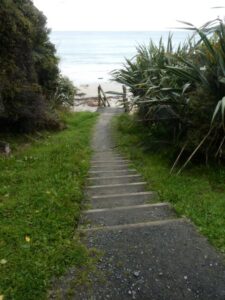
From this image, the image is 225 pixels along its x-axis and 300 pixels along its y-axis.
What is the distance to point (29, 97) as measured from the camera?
880 cm

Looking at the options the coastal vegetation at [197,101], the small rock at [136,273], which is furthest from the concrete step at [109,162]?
the small rock at [136,273]

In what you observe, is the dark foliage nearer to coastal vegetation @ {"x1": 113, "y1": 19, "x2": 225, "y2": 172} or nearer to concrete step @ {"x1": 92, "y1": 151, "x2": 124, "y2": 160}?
concrete step @ {"x1": 92, "y1": 151, "x2": 124, "y2": 160}

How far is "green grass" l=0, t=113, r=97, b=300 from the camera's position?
289 cm

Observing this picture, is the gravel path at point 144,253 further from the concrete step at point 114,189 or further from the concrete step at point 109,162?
the concrete step at point 109,162

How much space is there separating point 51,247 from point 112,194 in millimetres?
1602

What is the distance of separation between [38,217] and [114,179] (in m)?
1.85

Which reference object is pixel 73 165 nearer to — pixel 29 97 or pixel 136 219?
pixel 136 219

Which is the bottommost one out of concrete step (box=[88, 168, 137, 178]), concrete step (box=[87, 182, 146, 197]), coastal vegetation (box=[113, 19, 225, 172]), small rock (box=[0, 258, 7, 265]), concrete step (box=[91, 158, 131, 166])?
small rock (box=[0, 258, 7, 265])

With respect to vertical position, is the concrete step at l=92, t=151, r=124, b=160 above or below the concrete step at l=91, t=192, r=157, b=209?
above

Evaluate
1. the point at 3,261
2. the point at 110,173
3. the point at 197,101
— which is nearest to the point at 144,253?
the point at 3,261

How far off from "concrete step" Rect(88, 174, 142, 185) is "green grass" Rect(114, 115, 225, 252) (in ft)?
0.58

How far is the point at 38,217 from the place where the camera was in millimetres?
3936

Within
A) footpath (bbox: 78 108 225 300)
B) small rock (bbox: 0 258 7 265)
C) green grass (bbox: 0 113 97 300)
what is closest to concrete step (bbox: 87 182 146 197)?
footpath (bbox: 78 108 225 300)

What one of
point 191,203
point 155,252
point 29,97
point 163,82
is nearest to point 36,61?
point 29,97
